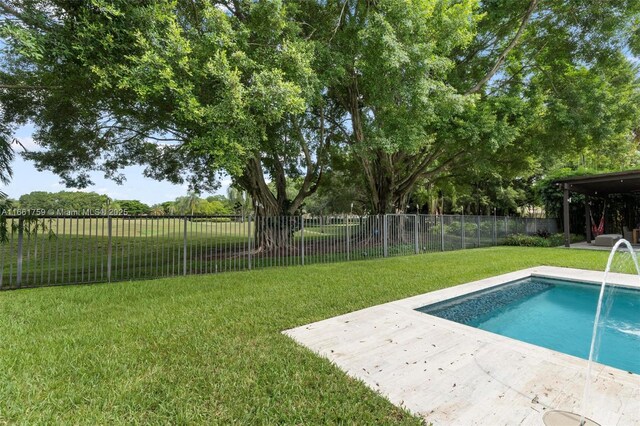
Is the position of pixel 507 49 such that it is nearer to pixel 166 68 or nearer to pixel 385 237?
pixel 385 237

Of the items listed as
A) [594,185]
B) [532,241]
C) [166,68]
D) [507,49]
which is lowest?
[532,241]

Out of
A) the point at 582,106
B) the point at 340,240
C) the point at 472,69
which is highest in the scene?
the point at 472,69

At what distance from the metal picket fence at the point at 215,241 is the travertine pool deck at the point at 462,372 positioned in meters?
5.61

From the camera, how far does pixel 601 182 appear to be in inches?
523

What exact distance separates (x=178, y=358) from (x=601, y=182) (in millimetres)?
17236

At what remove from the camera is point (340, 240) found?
11023 mm

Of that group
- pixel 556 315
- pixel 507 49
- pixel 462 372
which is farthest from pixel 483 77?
pixel 462 372

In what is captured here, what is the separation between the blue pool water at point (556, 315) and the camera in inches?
178

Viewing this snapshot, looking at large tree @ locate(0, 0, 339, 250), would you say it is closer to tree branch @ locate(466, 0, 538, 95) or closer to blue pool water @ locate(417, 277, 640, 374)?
blue pool water @ locate(417, 277, 640, 374)

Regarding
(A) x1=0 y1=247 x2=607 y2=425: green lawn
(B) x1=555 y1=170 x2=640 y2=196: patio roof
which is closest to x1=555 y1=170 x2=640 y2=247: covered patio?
(B) x1=555 y1=170 x2=640 y2=196: patio roof

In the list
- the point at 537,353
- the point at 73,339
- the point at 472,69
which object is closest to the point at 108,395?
the point at 73,339

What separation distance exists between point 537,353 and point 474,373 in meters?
0.98

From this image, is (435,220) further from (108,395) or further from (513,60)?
(108,395)

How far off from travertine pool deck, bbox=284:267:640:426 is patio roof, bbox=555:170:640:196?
13126 millimetres
